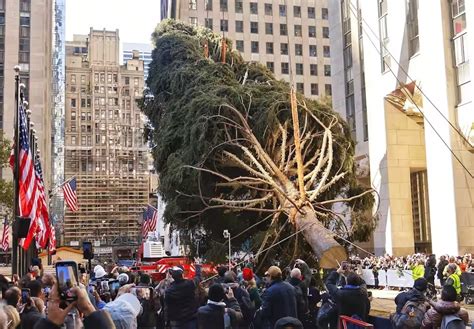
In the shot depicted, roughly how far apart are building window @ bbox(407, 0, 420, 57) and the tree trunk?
18.6 m

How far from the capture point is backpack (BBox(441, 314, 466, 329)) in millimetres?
6293

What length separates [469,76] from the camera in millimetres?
27422

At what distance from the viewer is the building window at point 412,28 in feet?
102

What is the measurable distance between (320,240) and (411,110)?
19.6 metres

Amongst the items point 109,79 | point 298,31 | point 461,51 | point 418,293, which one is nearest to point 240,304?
point 418,293

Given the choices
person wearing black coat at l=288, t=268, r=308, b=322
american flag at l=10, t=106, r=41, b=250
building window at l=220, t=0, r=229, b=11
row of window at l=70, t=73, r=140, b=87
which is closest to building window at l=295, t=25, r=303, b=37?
building window at l=220, t=0, r=229, b=11

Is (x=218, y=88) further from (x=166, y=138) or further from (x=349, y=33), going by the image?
(x=349, y=33)

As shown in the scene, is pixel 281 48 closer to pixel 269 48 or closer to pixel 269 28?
pixel 269 48

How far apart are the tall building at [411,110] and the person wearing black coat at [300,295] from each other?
16375 millimetres

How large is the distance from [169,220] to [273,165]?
3782 millimetres

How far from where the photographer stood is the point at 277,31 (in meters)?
82.5

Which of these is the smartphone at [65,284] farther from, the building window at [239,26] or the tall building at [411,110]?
the building window at [239,26]

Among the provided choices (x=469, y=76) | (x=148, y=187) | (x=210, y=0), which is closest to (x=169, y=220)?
(x=469, y=76)

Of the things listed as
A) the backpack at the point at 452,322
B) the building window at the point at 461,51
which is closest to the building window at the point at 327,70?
the building window at the point at 461,51
